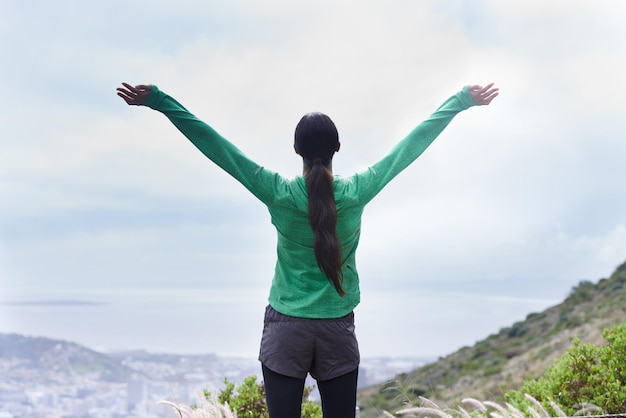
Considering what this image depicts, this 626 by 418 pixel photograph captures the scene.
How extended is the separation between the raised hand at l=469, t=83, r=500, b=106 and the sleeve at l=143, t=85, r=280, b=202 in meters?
1.01

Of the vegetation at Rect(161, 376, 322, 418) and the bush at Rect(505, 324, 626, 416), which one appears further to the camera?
the bush at Rect(505, 324, 626, 416)

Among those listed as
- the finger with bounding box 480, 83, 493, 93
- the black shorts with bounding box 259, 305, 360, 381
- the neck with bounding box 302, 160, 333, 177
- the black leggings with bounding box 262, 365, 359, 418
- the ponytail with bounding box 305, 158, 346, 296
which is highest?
the finger with bounding box 480, 83, 493, 93

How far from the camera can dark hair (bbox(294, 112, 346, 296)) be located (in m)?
2.69

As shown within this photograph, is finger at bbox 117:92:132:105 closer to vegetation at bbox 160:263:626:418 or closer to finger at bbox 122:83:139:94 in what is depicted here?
finger at bbox 122:83:139:94

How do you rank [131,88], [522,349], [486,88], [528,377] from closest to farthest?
[131,88] < [486,88] < [528,377] < [522,349]

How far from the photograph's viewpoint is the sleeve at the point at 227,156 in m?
2.80

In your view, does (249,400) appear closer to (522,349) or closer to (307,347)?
(307,347)

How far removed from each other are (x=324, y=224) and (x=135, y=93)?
3.07 feet

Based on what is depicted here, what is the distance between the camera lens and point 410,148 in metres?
3.00

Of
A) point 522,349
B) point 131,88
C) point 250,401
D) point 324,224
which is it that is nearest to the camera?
point 324,224

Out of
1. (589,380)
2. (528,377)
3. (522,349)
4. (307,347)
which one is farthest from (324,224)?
(522,349)

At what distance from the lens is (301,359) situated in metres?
2.74

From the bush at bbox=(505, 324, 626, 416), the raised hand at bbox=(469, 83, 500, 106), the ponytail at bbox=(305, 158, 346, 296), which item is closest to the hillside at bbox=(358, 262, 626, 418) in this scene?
the bush at bbox=(505, 324, 626, 416)

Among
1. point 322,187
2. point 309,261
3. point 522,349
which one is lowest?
point 309,261
